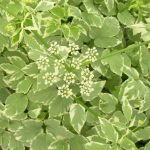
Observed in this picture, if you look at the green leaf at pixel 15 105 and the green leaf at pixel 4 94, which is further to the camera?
the green leaf at pixel 4 94

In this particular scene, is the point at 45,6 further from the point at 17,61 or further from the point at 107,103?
the point at 107,103

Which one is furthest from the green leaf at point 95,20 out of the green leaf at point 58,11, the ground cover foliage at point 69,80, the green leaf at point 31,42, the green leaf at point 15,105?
the green leaf at point 15,105

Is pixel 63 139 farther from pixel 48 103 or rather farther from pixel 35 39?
pixel 35 39

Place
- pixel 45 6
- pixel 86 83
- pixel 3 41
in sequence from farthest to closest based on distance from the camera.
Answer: pixel 3 41, pixel 45 6, pixel 86 83

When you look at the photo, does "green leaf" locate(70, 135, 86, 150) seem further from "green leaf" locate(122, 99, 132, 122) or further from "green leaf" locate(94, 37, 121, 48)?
"green leaf" locate(94, 37, 121, 48)

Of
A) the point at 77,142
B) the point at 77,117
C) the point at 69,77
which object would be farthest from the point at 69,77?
the point at 77,142

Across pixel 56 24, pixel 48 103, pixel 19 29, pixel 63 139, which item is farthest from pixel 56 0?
pixel 63 139

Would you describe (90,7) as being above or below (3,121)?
above

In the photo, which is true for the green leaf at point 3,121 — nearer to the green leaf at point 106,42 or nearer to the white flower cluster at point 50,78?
the white flower cluster at point 50,78
